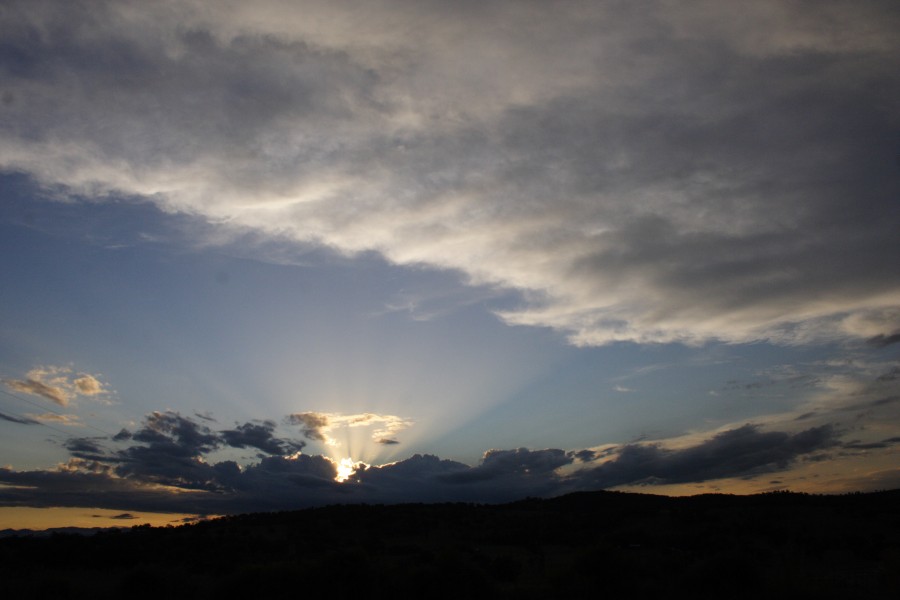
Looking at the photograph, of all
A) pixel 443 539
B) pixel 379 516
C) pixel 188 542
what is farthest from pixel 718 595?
pixel 379 516

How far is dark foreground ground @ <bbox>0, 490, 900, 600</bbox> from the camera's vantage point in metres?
32.7

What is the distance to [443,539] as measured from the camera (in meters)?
66.0

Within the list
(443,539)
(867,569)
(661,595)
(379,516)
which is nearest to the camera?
(661,595)

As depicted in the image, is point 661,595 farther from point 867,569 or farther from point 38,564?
point 38,564

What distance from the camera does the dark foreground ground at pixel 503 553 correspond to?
107 feet

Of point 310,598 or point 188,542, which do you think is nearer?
point 310,598

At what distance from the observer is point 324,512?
84312mm

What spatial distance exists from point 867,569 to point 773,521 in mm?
19770

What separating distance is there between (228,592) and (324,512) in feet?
170

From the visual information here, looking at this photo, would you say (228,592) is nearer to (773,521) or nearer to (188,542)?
(188,542)

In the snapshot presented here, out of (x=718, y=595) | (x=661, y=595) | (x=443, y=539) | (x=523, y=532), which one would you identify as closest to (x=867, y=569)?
(x=718, y=595)

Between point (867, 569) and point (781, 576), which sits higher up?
point (781, 576)

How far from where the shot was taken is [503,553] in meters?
55.1

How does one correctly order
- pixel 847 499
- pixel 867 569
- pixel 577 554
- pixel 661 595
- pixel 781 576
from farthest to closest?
pixel 847 499 < pixel 867 569 < pixel 577 554 < pixel 661 595 < pixel 781 576
